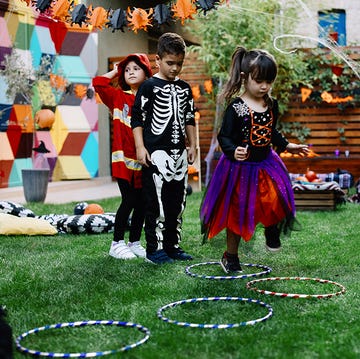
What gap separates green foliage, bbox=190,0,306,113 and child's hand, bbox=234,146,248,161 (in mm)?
6780

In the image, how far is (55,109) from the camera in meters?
12.0

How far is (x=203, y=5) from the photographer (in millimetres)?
5109

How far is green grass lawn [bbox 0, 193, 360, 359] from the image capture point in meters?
2.82

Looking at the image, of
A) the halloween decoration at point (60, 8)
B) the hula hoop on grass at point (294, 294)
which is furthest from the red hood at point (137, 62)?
the hula hoop on grass at point (294, 294)

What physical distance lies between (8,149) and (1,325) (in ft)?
27.7

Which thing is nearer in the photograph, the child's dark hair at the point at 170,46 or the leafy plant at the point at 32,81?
the child's dark hair at the point at 170,46

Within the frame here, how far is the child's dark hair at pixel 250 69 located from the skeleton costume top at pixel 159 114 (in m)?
0.42

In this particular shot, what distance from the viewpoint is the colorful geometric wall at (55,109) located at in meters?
10.4

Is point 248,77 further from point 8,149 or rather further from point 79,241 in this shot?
point 8,149

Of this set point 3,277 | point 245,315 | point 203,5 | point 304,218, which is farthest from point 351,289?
point 304,218

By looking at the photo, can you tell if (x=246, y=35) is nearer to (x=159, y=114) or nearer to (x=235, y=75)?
(x=159, y=114)

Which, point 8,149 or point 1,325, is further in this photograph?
point 8,149

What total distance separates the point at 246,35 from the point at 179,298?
7.98m

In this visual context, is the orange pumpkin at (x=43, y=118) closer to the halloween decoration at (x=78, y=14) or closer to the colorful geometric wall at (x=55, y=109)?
the colorful geometric wall at (x=55, y=109)
